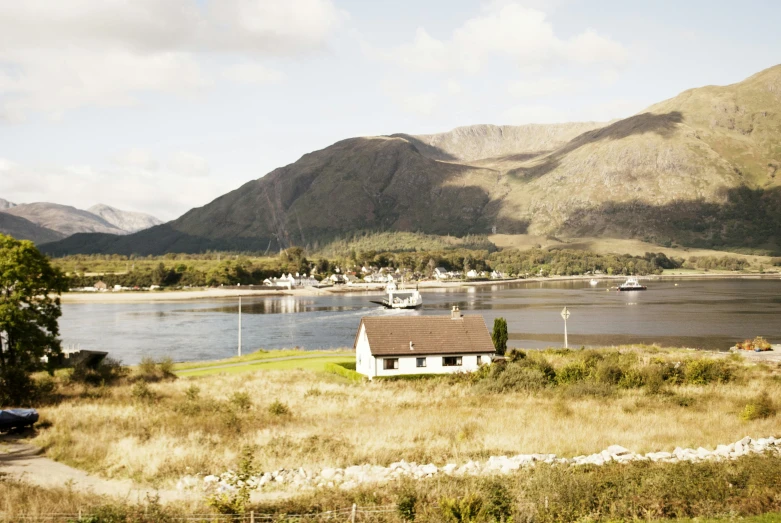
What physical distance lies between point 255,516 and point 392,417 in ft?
55.5

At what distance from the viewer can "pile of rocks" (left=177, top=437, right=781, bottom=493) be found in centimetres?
2134

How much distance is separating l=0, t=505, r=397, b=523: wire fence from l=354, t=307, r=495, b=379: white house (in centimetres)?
3332

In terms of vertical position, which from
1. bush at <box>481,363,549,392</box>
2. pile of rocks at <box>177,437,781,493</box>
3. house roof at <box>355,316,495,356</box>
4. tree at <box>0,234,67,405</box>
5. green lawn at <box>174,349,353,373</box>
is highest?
tree at <box>0,234,67,405</box>

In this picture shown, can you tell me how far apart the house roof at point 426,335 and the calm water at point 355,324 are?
30.9 metres

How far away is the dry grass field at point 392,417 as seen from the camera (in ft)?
83.6

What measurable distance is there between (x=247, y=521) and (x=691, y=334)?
91444 millimetres

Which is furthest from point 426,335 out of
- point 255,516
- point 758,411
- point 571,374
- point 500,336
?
point 255,516

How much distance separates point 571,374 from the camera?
152ft

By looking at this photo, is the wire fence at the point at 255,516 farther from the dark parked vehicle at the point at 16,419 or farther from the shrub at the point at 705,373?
the shrub at the point at 705,373

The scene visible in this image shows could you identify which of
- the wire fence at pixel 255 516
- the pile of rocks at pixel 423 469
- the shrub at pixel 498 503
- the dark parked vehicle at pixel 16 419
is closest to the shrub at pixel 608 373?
the pile of rocks at pixel 423 469

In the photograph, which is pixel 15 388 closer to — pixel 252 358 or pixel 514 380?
pixel 252 358

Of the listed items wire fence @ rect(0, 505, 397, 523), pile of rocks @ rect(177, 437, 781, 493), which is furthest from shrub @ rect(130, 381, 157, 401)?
wire fence @ rect(0, 505, 397, 523)

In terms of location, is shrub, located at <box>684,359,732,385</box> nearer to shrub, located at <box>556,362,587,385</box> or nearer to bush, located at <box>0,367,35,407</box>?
shrub, located at <box>556,362,587,385</box>

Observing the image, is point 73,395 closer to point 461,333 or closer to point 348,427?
point 348,427
